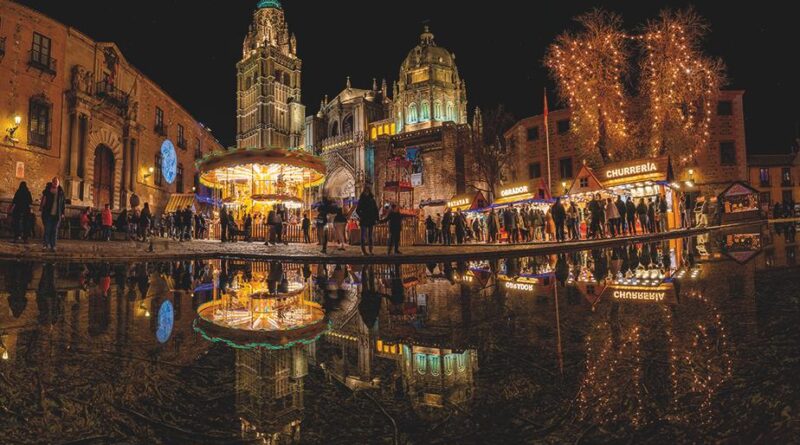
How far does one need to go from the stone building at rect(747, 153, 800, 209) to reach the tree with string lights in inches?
1198

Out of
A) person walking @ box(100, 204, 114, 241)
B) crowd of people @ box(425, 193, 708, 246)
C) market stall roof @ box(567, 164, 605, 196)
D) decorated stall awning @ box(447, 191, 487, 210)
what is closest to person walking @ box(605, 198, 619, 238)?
crowd of people @ box(425, 193, 708, 246)

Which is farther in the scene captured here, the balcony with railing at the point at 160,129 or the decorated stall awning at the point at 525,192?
the balcony with railing at the point at 160,129

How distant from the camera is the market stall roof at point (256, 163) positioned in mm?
17531

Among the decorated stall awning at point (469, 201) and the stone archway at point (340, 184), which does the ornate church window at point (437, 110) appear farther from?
the decorated stall awning at point (469, 201)

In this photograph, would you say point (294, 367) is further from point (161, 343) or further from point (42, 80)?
point (42, 80)

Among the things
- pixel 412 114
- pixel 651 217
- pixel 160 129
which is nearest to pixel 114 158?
pixel 160 129

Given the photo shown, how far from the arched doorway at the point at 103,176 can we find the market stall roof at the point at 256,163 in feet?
19.8

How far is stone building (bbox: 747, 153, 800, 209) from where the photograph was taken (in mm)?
42562

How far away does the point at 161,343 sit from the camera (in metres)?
2.44

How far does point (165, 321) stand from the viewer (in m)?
3.07

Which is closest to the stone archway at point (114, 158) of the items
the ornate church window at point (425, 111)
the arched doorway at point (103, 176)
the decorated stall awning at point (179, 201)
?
the arched doorway at point (103, 176)

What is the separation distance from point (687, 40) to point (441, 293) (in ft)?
70.2

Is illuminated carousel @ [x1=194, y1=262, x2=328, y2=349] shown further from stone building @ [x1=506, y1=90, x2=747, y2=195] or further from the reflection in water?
stone building @ [x1=506, y1=90, x2=747, y2=195]

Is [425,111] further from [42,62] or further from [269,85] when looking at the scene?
[42,62]
